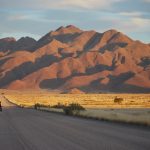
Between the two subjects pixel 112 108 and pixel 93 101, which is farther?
pixel 93 101

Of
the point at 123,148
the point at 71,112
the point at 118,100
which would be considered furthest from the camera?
the point at 118,100

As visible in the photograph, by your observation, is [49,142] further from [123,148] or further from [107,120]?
[107,120]

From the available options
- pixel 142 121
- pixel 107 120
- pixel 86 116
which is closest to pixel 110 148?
pixel 142 121

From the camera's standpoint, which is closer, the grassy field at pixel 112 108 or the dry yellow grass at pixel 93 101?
the grassy field at pixel 112 108

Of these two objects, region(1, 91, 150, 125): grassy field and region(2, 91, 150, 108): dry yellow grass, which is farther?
region(2, 91, 150, 108): dry yellow grass

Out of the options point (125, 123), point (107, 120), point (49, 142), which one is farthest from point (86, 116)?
point (49, 142)

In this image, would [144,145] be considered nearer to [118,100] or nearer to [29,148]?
[29,148]

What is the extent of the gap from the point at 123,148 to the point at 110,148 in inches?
15.1

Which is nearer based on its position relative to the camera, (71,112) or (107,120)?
(107,120)

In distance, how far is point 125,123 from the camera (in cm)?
2678

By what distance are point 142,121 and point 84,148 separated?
11.8m

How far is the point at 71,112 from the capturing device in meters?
42.9

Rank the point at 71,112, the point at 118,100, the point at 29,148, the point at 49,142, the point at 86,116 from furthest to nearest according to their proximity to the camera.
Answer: the point at 118,100
the point at 71,112
the point at 86,116
the point at 49,142
the point at 29,148

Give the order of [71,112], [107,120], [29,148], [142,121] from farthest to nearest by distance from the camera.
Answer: [71,112]
[107,120]
[142,121]
[29,148]
